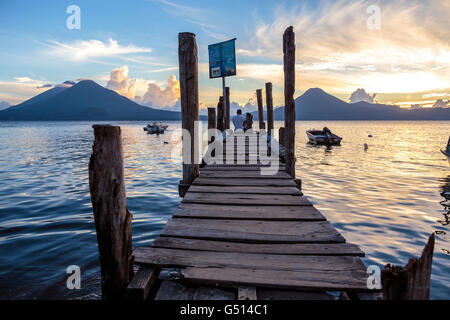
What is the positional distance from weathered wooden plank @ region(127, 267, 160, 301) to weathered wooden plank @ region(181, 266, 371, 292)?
283 mm

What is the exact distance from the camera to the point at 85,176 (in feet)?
42.1

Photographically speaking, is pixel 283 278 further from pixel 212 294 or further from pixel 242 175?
pixel 242 175

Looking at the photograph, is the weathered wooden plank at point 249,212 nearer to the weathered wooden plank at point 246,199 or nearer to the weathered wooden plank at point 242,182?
the weathered wooden plank at point 246,199

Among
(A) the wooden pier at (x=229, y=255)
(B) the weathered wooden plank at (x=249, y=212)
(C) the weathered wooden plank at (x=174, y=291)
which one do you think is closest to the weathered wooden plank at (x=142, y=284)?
(A) the wooden pier at (x=229, y=255)

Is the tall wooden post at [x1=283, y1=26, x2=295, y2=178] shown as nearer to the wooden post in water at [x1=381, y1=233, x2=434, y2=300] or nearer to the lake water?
the lake water

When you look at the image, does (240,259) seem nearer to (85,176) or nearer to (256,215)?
(256,215)

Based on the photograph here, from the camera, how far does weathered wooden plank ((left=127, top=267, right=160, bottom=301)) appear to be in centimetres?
207

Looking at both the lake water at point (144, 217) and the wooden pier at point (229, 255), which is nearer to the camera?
the wooden pier at point (229, 255)

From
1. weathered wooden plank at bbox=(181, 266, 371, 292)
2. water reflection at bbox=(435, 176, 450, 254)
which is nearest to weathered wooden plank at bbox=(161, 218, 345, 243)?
weathered wooden plank at bbox=(181, 266, 371, 292)

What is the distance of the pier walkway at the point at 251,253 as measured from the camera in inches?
83.6

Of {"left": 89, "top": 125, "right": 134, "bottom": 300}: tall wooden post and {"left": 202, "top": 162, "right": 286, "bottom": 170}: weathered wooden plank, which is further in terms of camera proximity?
{"left": 202, "top": 162, "right": 286, "bottom": 170}: weathered wooden plank

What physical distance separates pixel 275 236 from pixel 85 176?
12.4 m
